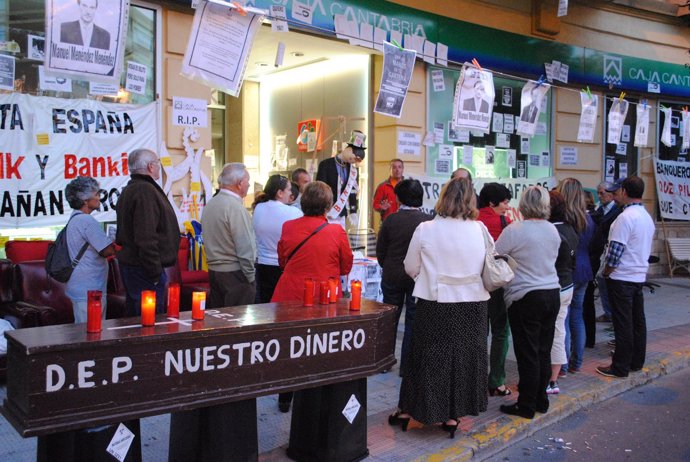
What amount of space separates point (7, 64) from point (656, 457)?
667cm

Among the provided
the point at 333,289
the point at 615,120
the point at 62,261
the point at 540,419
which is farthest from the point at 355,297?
the point at 615,120

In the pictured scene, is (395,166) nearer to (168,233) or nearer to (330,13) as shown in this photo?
(330,13)

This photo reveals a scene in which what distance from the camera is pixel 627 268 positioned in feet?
19.4

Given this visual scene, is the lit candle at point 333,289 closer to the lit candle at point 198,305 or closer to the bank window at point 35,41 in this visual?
the lit candle at point 198,305

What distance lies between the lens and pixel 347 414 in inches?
155

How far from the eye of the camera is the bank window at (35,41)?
6504 millimetres

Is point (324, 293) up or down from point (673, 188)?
down

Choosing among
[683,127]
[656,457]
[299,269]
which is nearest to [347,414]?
[299,269]

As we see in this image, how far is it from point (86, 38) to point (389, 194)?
456cm

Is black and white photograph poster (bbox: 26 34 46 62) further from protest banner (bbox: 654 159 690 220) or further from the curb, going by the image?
protest banner (bbox: 654 159 690 220)

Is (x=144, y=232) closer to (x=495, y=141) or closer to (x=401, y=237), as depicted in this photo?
(x=401, y=237)

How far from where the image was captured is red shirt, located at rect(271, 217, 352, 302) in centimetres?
468

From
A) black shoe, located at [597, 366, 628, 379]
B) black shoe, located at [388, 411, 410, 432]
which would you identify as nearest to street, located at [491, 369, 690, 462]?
black shoe, located at [597, 366, 628, 379]

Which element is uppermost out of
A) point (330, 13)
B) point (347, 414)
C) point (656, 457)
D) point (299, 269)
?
point (330, 13)
